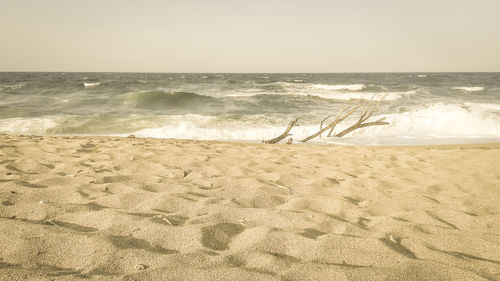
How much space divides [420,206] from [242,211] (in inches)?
64.8

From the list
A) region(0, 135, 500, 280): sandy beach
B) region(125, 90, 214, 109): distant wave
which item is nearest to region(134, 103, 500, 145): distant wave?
region(0, 135, 500, 280): sandy beach

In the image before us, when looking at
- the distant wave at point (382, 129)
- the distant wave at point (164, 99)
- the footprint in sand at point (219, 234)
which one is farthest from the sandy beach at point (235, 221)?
the distant wave at point (164, 99)

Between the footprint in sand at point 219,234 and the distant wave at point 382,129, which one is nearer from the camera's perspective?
the footprint in sand at point 219,234

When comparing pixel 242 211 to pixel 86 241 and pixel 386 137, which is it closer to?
pixel 86 241

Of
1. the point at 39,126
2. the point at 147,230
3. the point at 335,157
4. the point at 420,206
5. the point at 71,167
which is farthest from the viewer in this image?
the point at 39,126

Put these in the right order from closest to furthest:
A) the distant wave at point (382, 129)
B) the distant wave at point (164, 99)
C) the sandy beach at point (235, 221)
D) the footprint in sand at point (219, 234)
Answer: the sandy beach at point (235, 221) < the footprint in sand at point (219, 234) < the distant wave at point (382, 129) < the distant wave at point (164, 99)

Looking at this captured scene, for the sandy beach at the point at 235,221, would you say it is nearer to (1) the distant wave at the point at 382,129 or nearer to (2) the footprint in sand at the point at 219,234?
(2) the footprint in sand at the point at 219,234

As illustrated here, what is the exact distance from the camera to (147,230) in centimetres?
182

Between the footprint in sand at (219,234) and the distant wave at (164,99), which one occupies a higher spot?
the distant wave at (164,99)

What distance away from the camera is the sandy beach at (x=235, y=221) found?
145cm

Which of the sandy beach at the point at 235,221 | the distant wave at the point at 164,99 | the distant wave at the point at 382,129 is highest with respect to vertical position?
the distant wave at the point at 164,99

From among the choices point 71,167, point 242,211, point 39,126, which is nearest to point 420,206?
point 242,211

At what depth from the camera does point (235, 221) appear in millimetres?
2076

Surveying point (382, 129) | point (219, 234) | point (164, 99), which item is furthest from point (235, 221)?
point (164, 99)
